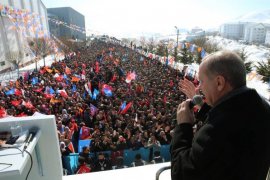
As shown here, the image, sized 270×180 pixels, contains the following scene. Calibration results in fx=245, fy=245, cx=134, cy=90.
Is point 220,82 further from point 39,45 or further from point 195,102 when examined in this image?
point 39,45

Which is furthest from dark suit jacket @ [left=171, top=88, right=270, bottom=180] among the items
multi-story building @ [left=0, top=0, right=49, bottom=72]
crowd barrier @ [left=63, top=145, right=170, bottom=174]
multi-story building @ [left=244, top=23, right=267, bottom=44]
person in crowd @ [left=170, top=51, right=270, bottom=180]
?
multi-story building @ [left=244, top=23, right=267, bottom=44]

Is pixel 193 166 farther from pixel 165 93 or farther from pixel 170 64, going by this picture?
pixel 170 64

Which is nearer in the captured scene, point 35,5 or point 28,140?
point 28,140

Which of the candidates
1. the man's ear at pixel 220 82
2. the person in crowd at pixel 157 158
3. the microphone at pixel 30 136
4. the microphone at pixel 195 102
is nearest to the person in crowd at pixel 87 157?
the person in crowd at pixel 157 158

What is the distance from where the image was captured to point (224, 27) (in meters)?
163

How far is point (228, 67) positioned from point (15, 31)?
133 ft

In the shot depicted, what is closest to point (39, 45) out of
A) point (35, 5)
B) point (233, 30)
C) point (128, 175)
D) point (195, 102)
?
point (35, 5)

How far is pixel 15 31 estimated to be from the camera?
36562mm

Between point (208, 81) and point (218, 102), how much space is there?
0.13 metres

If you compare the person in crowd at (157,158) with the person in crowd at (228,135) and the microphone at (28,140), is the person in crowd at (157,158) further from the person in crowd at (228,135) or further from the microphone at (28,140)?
the person in crowd at (228,135)

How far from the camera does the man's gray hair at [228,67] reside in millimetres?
1322

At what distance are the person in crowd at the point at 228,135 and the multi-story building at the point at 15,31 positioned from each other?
3478 cm

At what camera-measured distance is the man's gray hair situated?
1322 millimetres

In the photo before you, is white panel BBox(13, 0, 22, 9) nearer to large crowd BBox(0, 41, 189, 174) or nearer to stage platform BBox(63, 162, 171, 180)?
large crowd BBox(0, 41, 189, 174)
